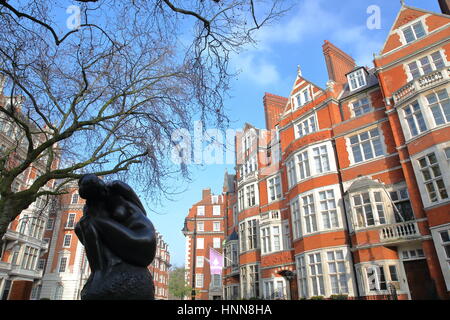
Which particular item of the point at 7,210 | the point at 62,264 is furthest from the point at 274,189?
the point at 62,264

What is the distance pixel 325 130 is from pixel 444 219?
28.5ft

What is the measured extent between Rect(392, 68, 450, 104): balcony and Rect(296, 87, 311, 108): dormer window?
7.07m

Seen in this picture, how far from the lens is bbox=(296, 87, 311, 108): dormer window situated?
22922 mm

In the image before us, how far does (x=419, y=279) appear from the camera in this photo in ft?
48.2

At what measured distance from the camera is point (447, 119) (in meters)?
14.2

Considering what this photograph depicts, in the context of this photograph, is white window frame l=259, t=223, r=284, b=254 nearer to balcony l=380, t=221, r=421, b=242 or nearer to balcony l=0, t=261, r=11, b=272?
balcony l=380, t=221, r=421, b=242

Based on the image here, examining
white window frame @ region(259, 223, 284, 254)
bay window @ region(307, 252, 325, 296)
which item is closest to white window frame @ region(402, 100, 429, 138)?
bay window @ region(307, 252, 325, 296)

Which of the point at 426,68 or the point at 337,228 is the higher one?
the point at 426,68

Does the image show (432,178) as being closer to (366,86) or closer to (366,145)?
(366,145)

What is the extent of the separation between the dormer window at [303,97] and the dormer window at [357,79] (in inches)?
121

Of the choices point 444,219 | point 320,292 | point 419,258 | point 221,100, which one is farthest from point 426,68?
point 221,100

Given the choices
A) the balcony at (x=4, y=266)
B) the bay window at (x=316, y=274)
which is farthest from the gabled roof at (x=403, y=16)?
the balcony at (x=4, y=266)
